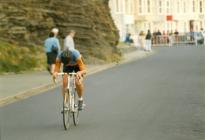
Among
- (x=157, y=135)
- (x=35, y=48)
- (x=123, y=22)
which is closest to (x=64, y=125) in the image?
(x=157, y=135)

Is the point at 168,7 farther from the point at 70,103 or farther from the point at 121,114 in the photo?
the point at 70,103

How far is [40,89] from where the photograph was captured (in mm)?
24406

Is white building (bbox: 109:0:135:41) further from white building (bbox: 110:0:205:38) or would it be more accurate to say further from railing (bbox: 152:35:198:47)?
white building (bbox: 110:0:205:38)

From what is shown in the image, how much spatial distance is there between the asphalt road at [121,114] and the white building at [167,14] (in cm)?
8076

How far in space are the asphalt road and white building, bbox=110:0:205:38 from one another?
265ft

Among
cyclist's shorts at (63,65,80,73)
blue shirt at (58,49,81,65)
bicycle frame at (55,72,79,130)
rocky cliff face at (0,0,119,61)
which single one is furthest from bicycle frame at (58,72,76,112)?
rocky cliff face at (0,0,119,61)

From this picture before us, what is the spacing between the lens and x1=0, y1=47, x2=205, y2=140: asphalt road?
13.1 meters

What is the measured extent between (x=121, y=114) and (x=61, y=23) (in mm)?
25107

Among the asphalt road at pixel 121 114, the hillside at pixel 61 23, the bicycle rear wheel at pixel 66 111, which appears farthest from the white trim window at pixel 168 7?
the bicycle rear wheel at pixel 66 111

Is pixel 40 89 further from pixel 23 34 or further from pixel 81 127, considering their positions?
pixel 23 34

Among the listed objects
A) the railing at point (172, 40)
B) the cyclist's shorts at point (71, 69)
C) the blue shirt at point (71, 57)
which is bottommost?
the railing at point (172, 40)

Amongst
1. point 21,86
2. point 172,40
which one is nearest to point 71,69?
point 21,86

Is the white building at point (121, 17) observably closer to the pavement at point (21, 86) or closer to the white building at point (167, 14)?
the white building at point (167, 14)

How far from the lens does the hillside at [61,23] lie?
3826cm
